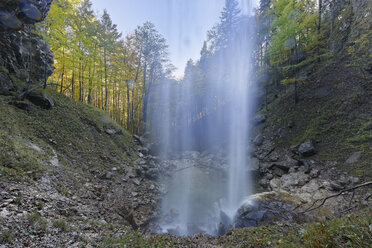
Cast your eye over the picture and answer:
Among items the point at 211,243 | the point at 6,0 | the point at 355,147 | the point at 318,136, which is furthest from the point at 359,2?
the point at 6,0

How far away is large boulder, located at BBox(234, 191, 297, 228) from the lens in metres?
5.69

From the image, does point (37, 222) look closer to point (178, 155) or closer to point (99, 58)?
point (99, 58)

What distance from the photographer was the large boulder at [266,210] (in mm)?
5688

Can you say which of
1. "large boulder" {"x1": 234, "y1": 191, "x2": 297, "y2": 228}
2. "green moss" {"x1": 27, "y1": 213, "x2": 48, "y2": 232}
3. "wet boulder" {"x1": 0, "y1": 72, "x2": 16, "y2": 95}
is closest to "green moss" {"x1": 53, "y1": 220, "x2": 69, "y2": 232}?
"green moss" {"x1": 27, "y1": 213, "x2": 48, "y2": 232}

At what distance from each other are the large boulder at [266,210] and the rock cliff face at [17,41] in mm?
12855

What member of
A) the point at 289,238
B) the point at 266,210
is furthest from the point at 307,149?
the point at 289,238

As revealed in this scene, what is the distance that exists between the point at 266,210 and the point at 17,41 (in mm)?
15989

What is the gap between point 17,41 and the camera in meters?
9.11

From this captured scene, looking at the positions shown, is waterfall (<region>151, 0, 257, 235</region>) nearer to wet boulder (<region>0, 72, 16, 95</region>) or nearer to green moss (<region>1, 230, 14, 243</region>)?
green moss (<region>1, 230, 14, 243</region>)

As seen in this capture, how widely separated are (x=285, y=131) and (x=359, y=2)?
11246 millimetres

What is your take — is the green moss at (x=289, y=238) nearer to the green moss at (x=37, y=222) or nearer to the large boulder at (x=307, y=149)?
the green moss at (x=37, y=222)

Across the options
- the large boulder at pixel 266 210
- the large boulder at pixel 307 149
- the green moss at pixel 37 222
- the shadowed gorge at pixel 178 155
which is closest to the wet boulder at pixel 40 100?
the shadowed gorge at pixel 178 155

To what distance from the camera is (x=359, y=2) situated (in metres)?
11.8

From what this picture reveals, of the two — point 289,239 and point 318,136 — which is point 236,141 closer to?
point 318,136
